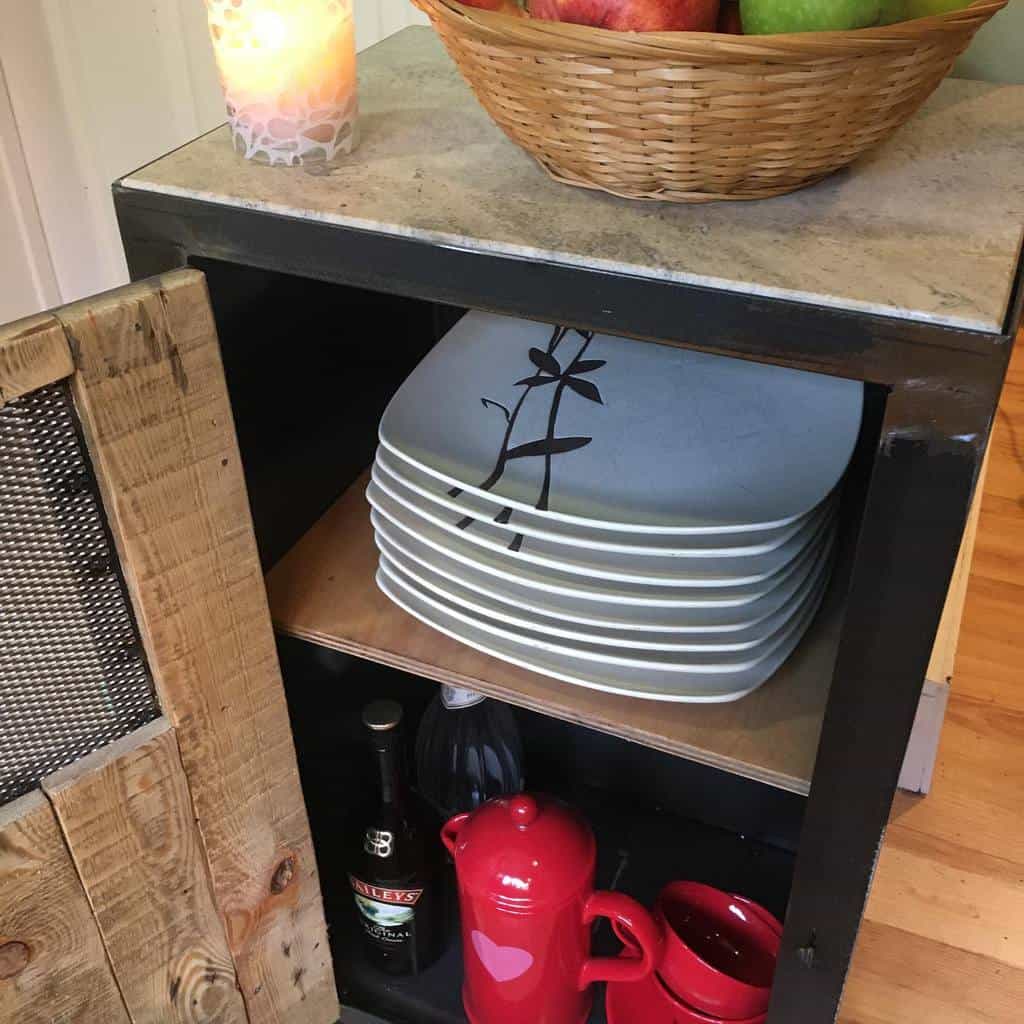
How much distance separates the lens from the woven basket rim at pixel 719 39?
510 millimetres

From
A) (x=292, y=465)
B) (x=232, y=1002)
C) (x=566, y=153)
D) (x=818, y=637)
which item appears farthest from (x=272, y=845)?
(x=566, y=153)

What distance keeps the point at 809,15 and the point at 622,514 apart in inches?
13.4

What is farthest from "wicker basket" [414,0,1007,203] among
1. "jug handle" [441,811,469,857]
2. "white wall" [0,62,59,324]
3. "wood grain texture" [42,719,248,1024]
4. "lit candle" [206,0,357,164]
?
"white wall" [0,62,59,324]

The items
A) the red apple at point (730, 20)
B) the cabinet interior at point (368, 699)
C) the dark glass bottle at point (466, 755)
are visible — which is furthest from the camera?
the dark glass bottle at point (466, 755)

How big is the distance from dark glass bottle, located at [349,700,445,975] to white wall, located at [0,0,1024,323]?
0.68 meters

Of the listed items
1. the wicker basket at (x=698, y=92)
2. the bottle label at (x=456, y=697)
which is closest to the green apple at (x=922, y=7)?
the wicker basket at (x=698, y=92)

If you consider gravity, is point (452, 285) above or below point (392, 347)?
above

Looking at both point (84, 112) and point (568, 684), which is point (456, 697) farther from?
point (84, 112)

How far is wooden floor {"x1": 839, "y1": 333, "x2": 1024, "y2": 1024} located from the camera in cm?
110

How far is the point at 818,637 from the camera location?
2.74 feet

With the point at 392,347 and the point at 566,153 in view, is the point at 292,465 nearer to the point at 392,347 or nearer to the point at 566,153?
the point at 392,347

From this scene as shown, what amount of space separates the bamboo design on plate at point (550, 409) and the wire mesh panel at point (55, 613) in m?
0.25

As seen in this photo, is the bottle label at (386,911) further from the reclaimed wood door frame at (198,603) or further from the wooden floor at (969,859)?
the wooden floor at (969,859)

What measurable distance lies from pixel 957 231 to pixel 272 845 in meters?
0.68
